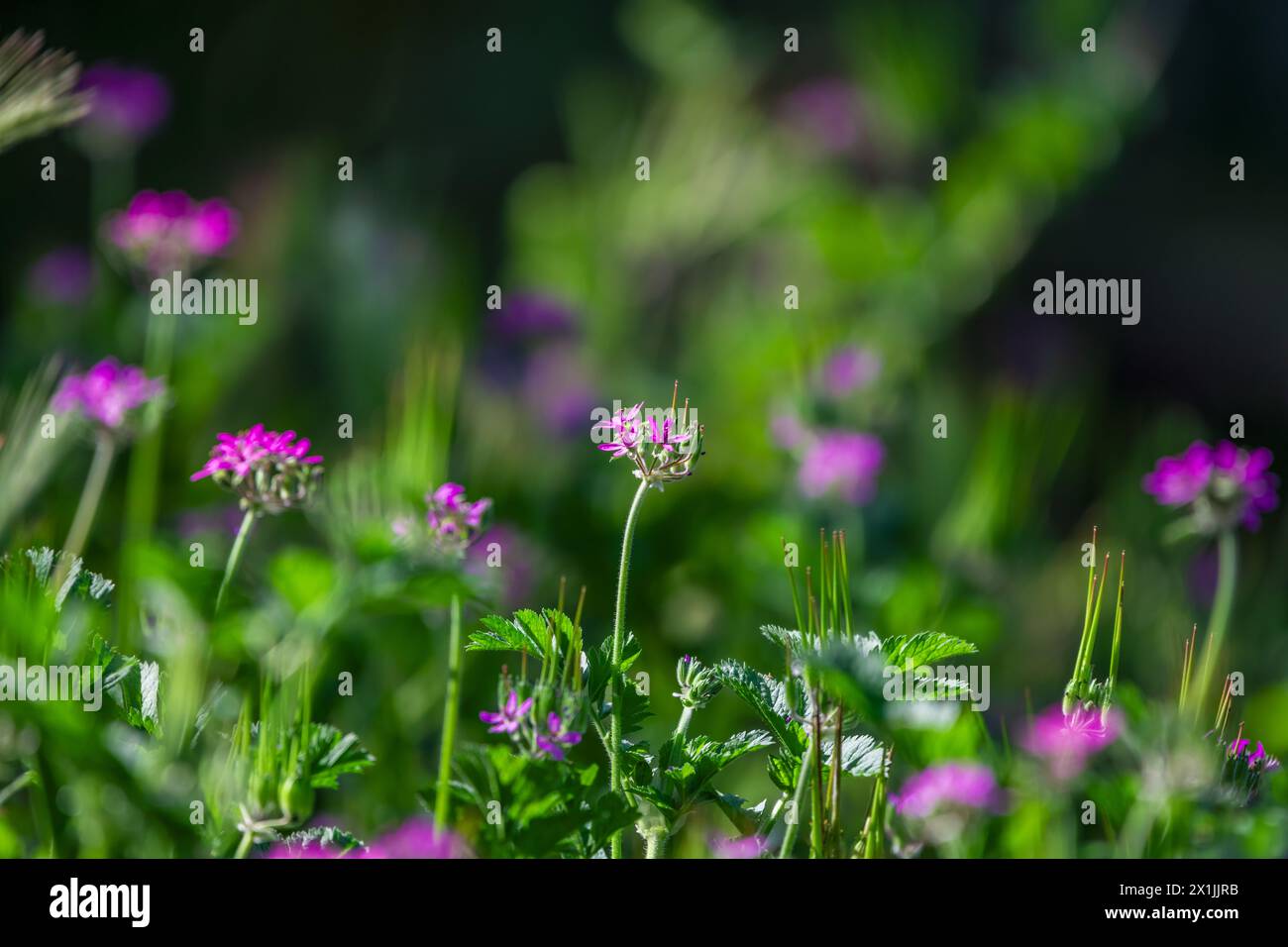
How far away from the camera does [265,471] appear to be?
2.15 feet

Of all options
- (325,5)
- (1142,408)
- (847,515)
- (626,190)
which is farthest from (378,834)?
(325,5)

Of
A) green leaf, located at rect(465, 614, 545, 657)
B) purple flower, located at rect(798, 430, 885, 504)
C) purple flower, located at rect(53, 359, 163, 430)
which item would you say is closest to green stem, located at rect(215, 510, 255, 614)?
green leaf, located at rect(465, 614, 545, 657)

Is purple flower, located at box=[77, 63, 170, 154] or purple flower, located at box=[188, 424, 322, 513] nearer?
purple flower, located at box=[188, 424, 322, 513]

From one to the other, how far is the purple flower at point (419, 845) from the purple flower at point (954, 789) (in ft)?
0.71

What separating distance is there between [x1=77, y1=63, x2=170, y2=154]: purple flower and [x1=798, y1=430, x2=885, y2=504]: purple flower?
84cm

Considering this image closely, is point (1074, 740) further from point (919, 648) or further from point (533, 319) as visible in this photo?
point (533, 319)

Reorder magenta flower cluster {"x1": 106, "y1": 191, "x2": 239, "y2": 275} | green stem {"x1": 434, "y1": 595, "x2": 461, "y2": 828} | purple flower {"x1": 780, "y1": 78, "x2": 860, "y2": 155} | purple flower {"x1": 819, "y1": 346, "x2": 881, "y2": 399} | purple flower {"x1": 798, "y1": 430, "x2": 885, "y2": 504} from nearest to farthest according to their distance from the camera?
green stem {"x1": 434, "y1": 595, "x2": 461, "y2": 828}
magenta flower cluster {"x1": 106, "y1": 191, "x2": 239, "y2": 275}
purple flower {"x1": 798, "y1": 430, "x2": 885, "y2": 504}
purple flower {"x1": 819, "y1": 346, "x2": 881, "y2": 399}
purple flower {"x1": 780, "y1": 78, "x2": 860, "y2": 155}

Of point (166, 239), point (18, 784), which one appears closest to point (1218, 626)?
point (18, 784)

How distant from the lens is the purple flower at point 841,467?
57.1 inches

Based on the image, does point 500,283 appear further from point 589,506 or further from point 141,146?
point 589,506

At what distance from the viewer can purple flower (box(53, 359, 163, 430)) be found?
833 mm

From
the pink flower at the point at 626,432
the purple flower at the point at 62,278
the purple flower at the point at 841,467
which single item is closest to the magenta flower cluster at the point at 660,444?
the pink flower at the point at 626,432

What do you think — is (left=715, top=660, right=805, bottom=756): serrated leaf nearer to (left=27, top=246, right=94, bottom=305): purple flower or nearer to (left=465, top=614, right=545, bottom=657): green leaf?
(left=465, top=614, right=545, bottom=657): green leaf

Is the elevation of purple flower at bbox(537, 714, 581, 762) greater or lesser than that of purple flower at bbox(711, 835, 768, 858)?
greater
